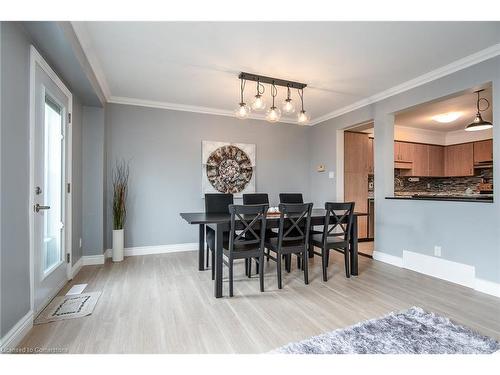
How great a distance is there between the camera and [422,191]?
6.12m

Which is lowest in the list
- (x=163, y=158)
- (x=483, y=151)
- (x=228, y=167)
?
(x=228, y=167)

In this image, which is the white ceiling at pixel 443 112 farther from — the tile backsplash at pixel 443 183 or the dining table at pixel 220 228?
the dining table at pixel 220 228

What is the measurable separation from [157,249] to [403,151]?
5.26 meters

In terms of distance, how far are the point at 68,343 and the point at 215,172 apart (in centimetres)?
311

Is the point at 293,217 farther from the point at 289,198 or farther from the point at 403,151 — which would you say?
the point at 403,151

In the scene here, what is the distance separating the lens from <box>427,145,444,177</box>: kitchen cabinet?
5.79m

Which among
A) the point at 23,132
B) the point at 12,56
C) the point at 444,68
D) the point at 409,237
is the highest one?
the point at 444,68

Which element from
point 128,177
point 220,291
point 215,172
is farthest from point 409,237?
point 128,177

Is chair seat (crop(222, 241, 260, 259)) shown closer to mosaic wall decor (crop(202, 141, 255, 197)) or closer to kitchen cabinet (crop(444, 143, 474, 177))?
mosaic wall decor (crop(202, 141, 255, 197))

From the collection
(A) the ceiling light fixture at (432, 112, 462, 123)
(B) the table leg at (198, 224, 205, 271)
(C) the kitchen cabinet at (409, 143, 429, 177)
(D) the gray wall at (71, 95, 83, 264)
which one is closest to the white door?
(D) the gray wall at (71, 95, 83, 264)

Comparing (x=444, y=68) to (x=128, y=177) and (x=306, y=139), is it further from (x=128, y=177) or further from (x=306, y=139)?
(x=128, y=177)

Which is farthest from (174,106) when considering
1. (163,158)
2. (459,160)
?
(459,160)

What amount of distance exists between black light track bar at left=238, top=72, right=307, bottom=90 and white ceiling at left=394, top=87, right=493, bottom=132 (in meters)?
1.59

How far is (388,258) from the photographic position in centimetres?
364
